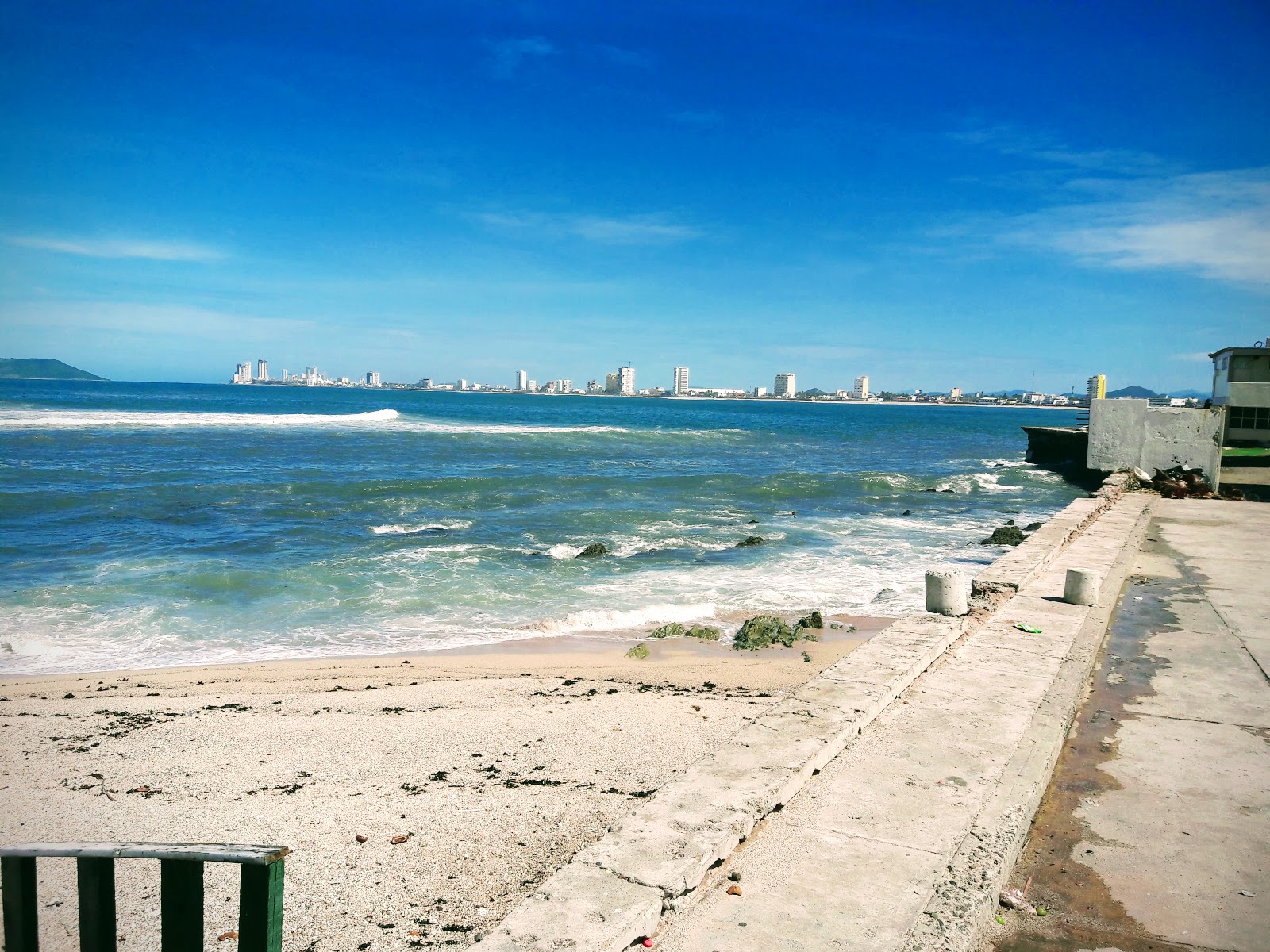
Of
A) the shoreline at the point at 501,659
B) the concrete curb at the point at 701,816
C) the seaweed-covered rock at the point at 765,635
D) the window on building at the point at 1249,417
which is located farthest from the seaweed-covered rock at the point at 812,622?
the window on building at the point at 1249,417

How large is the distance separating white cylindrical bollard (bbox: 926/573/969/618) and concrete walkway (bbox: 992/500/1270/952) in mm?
1315

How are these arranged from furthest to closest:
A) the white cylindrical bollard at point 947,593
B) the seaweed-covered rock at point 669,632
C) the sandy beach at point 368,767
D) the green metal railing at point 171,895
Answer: the seaweed-covered rock at point 669,632, the white cylindrical bollard at point 947,593, the sandy beach at point 368,767, the green metal railing at point 171,895

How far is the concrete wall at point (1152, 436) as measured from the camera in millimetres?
21109

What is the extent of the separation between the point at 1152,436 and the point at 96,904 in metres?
25.5

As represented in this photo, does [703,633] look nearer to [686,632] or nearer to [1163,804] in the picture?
[686,632]

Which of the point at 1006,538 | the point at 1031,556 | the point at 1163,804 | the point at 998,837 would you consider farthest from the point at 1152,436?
the point at 998,837

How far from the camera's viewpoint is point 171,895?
73.0 inches

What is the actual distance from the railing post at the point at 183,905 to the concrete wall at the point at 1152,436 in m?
23.9

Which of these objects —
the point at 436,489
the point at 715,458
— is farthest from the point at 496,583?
the point at 715,458

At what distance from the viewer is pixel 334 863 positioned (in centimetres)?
448

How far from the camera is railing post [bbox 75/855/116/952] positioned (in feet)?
6.20

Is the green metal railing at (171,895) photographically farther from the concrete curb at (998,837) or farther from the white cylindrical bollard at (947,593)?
the white cylindrical bollard at (947,593)

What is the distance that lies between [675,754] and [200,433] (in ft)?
158

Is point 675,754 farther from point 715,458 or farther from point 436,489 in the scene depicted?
point 715,458
